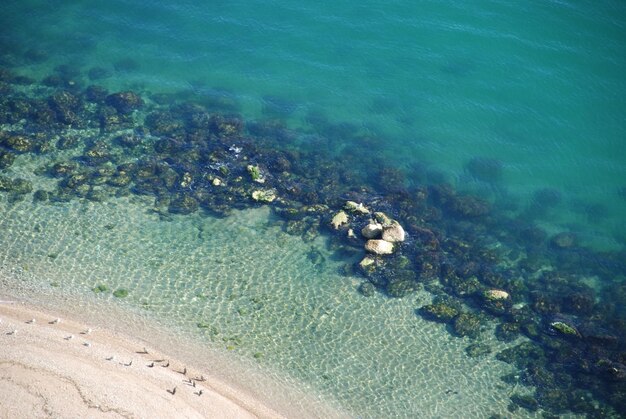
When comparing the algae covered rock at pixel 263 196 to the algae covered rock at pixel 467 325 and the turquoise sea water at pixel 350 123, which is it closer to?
the turquoise sea water at pixel 350 123

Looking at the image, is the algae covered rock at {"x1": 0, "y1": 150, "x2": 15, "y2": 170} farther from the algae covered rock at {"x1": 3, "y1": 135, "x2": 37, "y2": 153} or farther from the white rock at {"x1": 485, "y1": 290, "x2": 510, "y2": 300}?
the white rock at {"x1": 485, "y1": 290, "x2": 510, "y2": 300}

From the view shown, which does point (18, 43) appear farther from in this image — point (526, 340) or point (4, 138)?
point (526, 340)

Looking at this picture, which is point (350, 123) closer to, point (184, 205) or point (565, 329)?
point (184, 205)

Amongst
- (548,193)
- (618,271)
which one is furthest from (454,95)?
(618,271)

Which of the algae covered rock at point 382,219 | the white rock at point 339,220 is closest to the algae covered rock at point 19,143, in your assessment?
the white rock at point 339,220

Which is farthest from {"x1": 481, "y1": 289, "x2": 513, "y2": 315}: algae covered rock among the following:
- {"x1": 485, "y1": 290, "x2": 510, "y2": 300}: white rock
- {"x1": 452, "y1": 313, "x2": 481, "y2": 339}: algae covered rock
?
{"x1": 452, "y1": 313, "x2": 481, "y2": 339}: algae covered rock

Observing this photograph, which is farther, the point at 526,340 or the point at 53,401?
the point at 526,340

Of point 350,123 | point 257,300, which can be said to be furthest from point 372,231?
point 350,123
